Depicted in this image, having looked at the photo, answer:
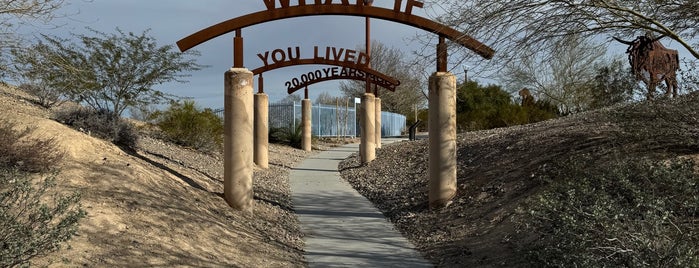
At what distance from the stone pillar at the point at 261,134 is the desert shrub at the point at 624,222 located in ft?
42.0

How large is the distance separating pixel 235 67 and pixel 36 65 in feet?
9.78

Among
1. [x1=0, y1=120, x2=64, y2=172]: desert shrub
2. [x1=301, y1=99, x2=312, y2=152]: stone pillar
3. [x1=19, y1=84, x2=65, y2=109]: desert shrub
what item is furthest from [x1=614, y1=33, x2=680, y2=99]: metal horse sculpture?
[x1=301, y1=99, x2=312, y2=152]: stone pillar

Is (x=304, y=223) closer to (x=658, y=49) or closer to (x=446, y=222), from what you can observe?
(x=446, y=222)

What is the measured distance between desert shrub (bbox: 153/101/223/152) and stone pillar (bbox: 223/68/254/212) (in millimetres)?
9247

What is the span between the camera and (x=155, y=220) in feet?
23.6

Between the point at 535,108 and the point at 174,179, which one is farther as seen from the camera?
the point at 535,108

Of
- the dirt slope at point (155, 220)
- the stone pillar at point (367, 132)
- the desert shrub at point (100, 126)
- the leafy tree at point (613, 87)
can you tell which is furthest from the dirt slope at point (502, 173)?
the desert shrub at point (100, 126)

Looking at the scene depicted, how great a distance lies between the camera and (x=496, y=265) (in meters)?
6.71

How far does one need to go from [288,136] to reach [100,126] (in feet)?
55.1

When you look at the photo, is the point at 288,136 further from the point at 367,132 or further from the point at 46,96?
the point at 46,96

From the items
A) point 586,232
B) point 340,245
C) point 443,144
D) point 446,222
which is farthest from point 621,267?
point 443,144

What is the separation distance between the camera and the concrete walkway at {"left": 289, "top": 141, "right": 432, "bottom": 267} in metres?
7.33

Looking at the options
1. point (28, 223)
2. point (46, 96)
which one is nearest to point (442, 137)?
point (28, 223)

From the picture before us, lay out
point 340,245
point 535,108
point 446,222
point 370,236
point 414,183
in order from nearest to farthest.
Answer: point 340,245 < point 370,236 < point 446,222 < point 414,183 < point 535,108
